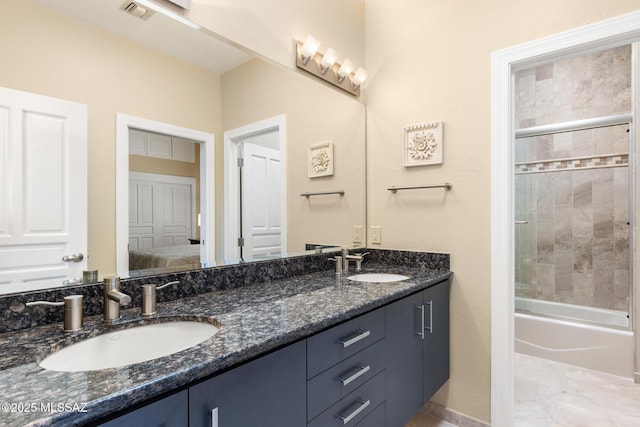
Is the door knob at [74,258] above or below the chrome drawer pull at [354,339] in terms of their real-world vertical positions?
above

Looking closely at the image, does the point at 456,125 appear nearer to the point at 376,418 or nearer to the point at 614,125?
the point at 376,418

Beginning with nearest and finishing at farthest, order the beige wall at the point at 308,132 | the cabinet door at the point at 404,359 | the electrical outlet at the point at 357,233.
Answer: the cabinet door at the point at 404,359 < the beige wall at the point at 308,132 < the electrical outlet at the point at 357,233

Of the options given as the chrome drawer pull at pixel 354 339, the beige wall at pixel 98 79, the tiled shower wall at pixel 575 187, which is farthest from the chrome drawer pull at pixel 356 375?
the tiled shower wall at pixel 575 187

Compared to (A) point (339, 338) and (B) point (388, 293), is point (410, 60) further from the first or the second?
(A) point (339, 338)

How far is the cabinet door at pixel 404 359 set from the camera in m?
1.36

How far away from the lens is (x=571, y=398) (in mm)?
2068

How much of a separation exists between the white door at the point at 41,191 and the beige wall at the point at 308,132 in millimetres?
579

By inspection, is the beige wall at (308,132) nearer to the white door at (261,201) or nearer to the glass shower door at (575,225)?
the white door at (261,201)

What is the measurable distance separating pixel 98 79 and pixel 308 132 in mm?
1098

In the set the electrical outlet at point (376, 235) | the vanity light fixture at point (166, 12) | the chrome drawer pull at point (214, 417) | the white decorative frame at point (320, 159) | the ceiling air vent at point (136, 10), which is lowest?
the chrome drawer pull at point (214, 417)

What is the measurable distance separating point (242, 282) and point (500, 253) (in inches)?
52.0

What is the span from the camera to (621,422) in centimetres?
182

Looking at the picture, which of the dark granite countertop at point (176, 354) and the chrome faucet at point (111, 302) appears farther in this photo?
the chrome faucet at point (111, 302)

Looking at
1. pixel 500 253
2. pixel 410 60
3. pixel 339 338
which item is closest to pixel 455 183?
pixel 500 253
